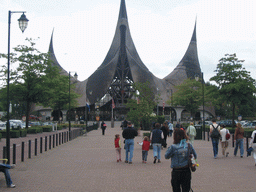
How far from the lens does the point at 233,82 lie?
99.8 ft

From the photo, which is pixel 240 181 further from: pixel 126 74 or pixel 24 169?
pixel 126 74

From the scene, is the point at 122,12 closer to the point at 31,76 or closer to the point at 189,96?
the point at 189,96

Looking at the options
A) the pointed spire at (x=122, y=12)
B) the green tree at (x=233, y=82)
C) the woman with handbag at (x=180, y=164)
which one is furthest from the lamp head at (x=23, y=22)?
the pointed spire at (x=122, y=12)

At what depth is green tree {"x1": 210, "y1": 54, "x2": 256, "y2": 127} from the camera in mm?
29641

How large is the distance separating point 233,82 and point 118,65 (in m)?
48.1

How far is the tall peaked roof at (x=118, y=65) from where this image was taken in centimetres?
7469

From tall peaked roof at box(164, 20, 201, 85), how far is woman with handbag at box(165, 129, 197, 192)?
250 feet

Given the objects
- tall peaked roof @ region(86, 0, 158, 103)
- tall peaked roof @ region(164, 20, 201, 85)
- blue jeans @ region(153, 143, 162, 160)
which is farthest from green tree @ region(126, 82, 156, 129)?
tall peaked roof @ region(164, 20, 201, 85)

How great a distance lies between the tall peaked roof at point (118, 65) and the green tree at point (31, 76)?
42.3 m

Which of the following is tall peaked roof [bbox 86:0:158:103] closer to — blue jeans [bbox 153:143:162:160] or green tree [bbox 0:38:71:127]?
green tree [bbox 0:38:71:127]

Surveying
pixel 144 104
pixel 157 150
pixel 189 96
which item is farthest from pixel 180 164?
pixel 189 96

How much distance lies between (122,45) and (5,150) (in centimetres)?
6787

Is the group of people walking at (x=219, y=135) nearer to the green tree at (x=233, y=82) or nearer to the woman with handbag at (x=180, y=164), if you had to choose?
the woman with handbag at (x=180, y=164)

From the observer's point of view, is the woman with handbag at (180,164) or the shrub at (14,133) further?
the shrub at (14,133)
